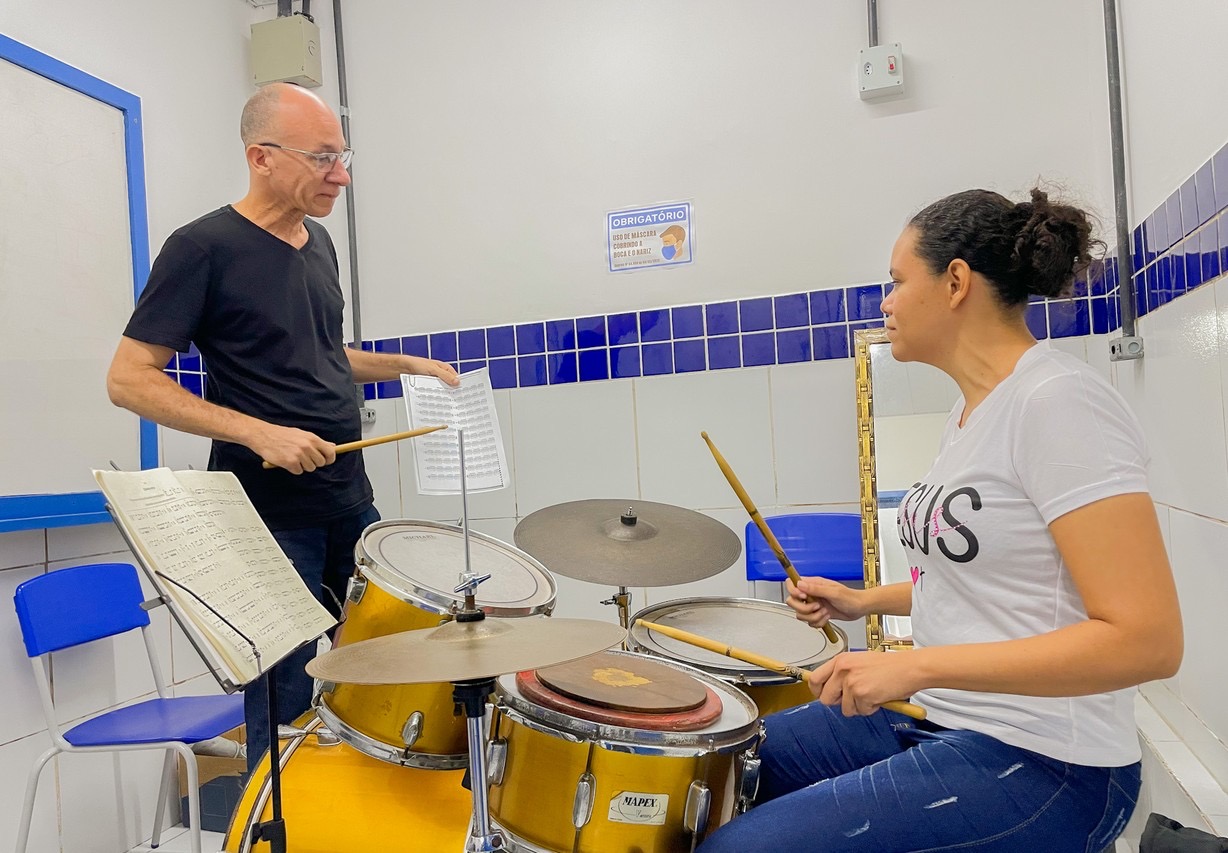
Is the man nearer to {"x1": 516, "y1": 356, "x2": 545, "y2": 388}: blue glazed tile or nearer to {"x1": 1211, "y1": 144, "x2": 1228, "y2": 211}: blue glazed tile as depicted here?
{"x1": 516, "y1": 356, "x2": 545, "y2": 388}: blue glazed tile

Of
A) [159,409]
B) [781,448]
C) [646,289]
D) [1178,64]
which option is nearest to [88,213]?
[159,409]

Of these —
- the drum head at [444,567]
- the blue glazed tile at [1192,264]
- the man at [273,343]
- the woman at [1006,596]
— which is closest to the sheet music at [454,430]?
the man at [273,343]

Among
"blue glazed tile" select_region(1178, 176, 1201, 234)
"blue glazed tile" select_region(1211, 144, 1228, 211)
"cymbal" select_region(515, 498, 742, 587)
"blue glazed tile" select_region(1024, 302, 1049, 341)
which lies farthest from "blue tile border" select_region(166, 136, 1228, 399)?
"cymbal" select_region(515, 498, 742, 587)

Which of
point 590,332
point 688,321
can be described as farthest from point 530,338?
point 688,321

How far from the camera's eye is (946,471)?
4.17 ft

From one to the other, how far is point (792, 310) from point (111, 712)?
2214 millimetres

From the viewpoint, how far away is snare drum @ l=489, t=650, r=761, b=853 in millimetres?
1295

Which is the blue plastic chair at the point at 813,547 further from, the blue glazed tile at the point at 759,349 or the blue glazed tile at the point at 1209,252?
the blue glazed tile at the point at 1209,252

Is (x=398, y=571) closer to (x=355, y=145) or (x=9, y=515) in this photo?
(x=9, y=515)

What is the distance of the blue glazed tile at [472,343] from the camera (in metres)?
3.08

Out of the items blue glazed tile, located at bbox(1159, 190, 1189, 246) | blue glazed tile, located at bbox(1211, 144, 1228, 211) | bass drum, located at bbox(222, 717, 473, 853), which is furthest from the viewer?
blue glazed tile, located at bbox(1159, 190, 1189, 246)

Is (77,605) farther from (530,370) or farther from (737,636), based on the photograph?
(737,636)

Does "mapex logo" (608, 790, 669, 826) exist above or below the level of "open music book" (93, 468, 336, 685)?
below

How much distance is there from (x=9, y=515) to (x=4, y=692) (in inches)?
18.1
